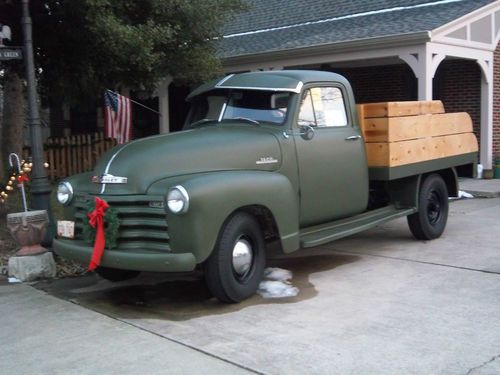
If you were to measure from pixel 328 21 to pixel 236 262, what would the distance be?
37.5 ft

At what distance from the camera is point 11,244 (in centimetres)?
779

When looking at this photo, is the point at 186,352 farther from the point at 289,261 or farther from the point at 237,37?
the point at 237,37

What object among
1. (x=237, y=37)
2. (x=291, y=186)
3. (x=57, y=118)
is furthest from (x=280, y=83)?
(x=57, y=118)

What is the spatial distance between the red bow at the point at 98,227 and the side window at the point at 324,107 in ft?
7.50

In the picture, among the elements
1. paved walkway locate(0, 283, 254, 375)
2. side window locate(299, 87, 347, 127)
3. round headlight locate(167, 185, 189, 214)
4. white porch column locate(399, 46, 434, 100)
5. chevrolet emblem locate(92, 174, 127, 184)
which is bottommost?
paved walkway locate(0, 283, 254, 375)

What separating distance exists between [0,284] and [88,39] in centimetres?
393

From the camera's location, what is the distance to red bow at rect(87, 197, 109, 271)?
5320mm

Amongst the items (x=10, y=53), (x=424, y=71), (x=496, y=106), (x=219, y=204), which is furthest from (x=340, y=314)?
(x=496, y=106)

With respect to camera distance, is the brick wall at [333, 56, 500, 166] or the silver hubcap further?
the brick wall at [333, 56, 500, 166]

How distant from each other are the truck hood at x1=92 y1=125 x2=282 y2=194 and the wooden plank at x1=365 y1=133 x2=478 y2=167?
5.31 ft

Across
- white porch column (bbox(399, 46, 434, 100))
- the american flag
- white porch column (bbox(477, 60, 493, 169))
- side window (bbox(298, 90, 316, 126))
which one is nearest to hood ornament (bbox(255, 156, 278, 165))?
side window (bbox(298, 90, 316, 126))

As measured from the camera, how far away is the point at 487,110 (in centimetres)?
1380

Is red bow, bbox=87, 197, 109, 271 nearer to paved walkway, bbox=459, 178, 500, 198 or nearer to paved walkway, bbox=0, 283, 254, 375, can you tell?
paved walkway, bbox=0, 283, 254, 375

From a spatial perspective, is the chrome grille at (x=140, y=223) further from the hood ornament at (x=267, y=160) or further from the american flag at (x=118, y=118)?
the american flag at (x=118, y=118)
